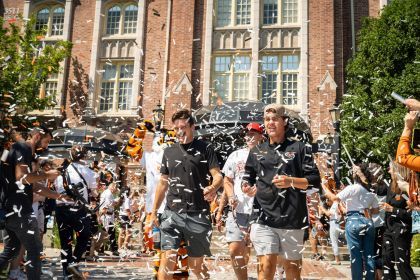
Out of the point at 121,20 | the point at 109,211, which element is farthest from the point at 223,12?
the point at 109,211

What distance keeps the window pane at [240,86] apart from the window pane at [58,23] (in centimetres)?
1070

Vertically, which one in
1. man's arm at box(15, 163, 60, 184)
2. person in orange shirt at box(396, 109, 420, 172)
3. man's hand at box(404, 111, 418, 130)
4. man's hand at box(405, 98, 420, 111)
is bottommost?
man's arm at box(15, 163, 60, 184)

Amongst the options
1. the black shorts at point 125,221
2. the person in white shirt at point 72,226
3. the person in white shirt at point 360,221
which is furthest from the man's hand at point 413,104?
the black shorts at point 125,221

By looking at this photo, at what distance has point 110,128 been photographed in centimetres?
2375

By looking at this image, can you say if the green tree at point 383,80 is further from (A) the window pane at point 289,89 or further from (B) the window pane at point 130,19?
(B) the window pane at point 130,19

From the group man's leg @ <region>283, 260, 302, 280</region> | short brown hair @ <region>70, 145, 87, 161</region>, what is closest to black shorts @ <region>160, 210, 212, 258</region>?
man's leg @ <region>283, 260, 302, 280</region>

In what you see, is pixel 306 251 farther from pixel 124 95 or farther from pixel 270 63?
pixel 124 95

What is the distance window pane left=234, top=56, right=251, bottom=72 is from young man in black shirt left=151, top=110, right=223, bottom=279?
59.8ft

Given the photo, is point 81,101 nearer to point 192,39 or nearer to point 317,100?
point 192,39

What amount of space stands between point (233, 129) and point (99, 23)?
1191 cm

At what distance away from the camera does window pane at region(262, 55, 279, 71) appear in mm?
23047

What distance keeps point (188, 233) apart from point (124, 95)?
2058cm

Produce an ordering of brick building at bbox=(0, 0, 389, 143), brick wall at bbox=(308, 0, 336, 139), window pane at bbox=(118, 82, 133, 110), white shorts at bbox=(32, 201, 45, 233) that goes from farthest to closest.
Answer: window pane at bbox=(118, 82, 133, 110)
brick building at bbox=(0, 0, 389, 143)
brick wall at bbox=(308, 0, 336, 139)
white shorts at bbox=(32, 201, 45, 233)

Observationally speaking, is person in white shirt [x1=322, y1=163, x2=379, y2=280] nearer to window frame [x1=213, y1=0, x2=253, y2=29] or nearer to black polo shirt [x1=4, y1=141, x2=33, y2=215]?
black polo shirt [x1=4, y1=141, x2=33, y2=215]
